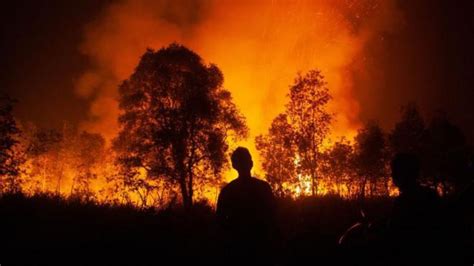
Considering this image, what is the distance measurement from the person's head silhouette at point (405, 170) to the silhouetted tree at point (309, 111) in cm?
2613

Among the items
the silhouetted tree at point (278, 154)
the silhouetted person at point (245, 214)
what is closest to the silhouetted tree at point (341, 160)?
the silhouetted tree at point (278, 154)

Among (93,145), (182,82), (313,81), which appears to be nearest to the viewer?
(182,82)

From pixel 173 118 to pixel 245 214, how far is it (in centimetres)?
1920

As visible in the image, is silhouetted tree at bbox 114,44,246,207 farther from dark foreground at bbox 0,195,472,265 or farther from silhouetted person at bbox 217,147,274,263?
silhouetted person at bbox 217,147,274,263

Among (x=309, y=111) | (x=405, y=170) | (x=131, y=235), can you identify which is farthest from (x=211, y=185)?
(x=405, y=170)

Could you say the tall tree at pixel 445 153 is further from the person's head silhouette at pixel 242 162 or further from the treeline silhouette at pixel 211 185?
the person's head silhouette at pixel 242 162

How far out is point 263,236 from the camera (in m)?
4.54

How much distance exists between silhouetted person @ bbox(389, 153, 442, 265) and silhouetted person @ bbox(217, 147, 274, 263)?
5.65ft

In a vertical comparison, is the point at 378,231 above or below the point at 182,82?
below

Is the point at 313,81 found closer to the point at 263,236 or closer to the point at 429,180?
the point at 429,180

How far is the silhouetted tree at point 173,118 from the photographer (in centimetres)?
2245

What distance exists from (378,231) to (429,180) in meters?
43.3

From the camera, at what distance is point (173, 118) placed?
2295 cm

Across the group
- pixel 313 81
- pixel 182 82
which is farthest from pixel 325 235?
pixel 313 81
